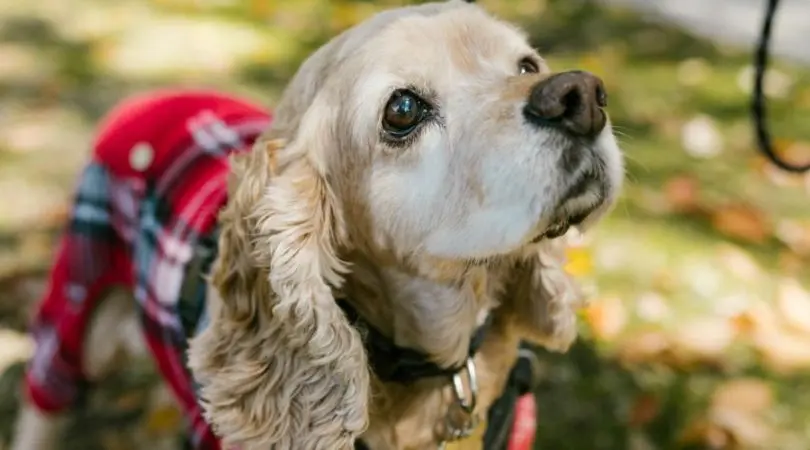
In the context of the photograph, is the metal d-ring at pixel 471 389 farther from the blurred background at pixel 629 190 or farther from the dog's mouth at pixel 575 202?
the blurred background at pixel 629 190

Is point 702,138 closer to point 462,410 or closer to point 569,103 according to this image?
point 462,410

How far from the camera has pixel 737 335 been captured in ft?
10.00

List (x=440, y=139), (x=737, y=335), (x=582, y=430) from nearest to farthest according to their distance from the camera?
Result: (x=440, y=139)
(x=582, y=430)
(x=737, y=335)

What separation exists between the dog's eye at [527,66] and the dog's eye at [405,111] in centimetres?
24

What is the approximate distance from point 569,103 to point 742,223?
225cm

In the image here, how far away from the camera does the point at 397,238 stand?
5.67 feet

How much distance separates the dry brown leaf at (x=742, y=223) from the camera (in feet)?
11.4

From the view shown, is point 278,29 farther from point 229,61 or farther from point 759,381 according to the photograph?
point 759,381

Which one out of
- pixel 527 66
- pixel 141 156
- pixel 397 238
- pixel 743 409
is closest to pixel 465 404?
pixel 397 238

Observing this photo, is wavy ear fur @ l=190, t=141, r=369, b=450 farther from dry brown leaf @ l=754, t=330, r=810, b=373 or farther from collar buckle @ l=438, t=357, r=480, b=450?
dry brown leaf @ l=754, t=330, r=810, b=373

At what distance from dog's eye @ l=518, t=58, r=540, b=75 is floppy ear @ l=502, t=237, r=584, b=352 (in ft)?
1.19

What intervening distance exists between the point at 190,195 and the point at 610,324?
151cm

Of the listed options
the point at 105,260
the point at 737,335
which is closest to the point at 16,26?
the point at 105,260

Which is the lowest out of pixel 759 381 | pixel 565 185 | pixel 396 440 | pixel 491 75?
pixel 759 381
